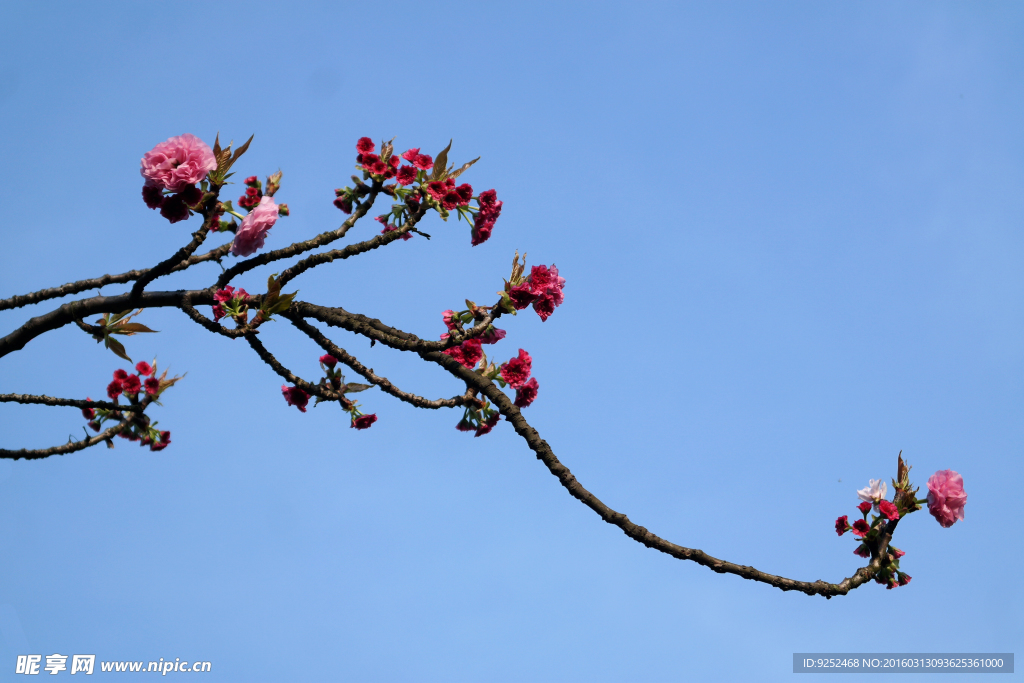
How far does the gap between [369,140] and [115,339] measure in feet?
7.60

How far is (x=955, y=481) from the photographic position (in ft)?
18.4

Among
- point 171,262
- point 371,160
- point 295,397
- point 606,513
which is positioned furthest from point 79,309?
point 606,513

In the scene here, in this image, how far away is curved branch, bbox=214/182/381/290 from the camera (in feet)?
15.1

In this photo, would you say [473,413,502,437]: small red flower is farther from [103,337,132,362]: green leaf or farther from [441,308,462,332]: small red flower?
[103,337,132,362]: green leaf

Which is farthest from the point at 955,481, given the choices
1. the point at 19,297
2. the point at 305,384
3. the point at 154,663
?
the point at 154,663

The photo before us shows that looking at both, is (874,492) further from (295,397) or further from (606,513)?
(295,397)

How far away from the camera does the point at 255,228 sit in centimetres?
461

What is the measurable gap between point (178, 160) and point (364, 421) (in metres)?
2.30

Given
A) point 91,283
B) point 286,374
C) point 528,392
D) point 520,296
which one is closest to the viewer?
point 286,374

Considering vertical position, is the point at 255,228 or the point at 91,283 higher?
the point at 255,228

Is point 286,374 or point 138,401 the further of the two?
point 138,401

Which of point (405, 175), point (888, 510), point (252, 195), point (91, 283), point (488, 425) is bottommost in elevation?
point (888, 510)

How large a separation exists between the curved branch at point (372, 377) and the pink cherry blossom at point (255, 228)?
551 millimetres

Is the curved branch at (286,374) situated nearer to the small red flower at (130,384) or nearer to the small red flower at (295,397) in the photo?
the small red flower at (295,397)
